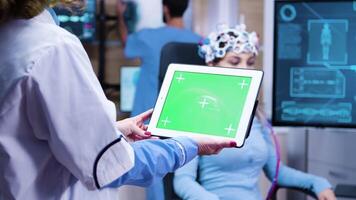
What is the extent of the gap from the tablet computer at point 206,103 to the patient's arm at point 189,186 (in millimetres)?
576

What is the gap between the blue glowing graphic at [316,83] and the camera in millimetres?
2428

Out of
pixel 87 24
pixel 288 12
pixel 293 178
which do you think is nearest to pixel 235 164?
pixel 293 178

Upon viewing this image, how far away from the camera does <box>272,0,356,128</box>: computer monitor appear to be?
2.41m

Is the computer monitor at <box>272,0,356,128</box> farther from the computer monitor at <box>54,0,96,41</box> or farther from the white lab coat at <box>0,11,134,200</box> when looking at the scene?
the white lab coat at <box>0,11,134,200</box>

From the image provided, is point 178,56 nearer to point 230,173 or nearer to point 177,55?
point 177,55

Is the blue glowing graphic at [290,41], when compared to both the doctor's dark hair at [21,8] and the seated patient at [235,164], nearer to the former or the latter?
the seated patient at [235,164]

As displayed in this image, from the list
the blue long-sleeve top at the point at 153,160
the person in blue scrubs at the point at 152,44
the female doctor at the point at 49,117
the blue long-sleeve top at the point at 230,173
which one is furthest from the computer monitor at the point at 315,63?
the female doctor at the point at 49,117

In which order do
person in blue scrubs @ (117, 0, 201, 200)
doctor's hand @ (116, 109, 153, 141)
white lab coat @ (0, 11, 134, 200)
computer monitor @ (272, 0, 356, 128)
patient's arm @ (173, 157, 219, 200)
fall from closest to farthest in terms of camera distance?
1. white lab coat @ (0, 11, 134, 200)
2. doctor's hand @ (116, 109, 153, 141)
3. patient's arm @ (173, 157, 219, 200)
4. computer monitor @ (272, 0, 356, 128)
5. person in blue scrubs @ (117, 0, 201, 200)

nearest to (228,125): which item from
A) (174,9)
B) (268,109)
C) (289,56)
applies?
(289,56)

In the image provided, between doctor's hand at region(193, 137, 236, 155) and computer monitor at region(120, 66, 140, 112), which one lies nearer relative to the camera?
doctor's hand at region(193, 137, 236, 155)

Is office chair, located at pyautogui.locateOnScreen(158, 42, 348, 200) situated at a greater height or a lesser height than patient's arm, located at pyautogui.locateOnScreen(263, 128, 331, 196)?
greater

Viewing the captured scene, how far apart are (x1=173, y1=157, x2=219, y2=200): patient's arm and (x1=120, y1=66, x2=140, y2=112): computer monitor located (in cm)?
126

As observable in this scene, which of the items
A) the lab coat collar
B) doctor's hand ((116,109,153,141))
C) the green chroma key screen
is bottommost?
doctor's hand ((116,109,153,141))

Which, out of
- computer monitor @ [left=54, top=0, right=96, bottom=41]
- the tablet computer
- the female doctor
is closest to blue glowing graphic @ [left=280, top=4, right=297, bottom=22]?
the tablet computer
